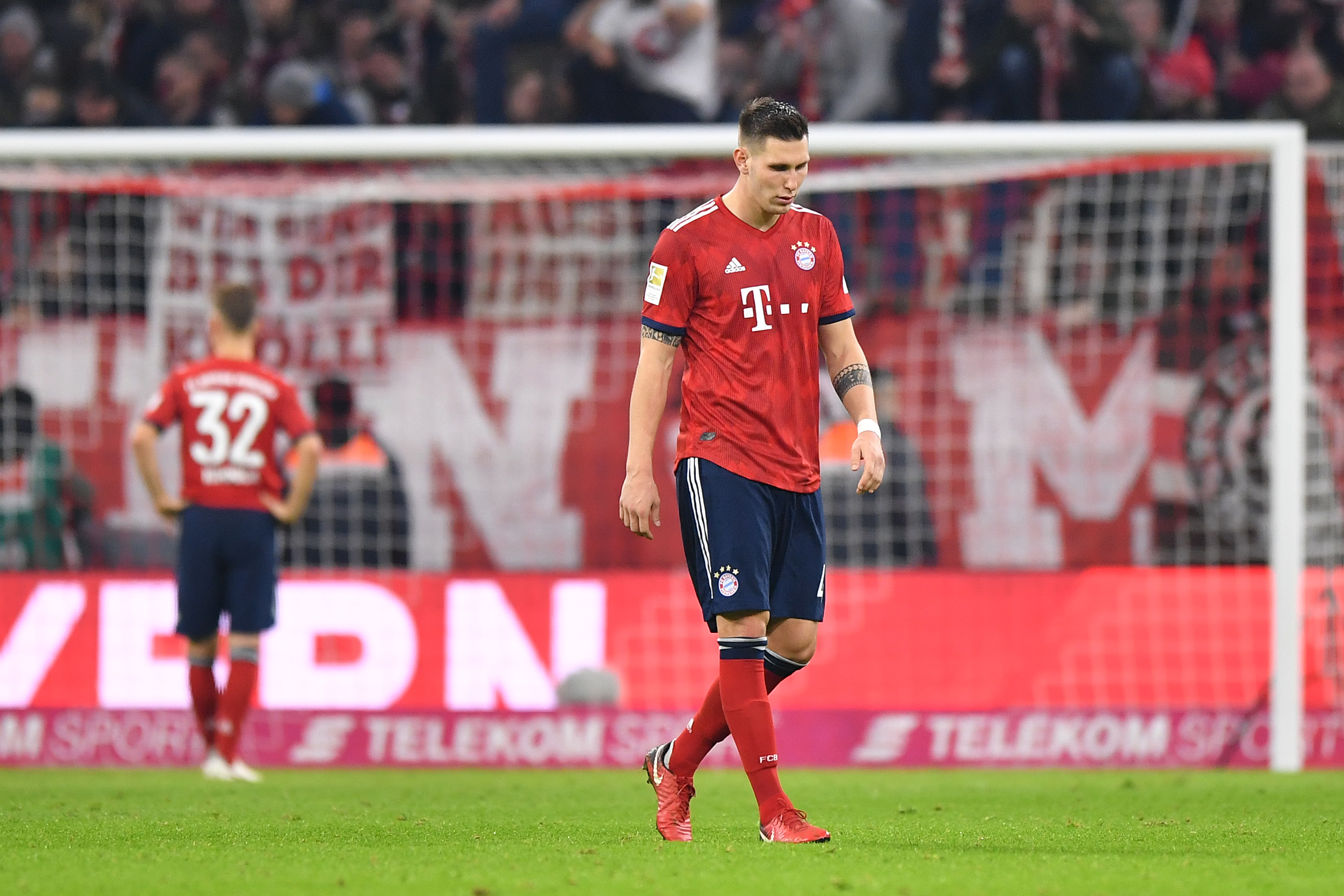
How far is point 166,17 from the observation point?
12.8 meters

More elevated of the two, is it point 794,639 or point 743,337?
point 743,337

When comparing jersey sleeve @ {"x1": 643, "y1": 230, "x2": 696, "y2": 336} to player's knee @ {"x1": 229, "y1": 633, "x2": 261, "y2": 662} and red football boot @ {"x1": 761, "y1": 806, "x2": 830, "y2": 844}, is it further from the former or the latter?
player's knee @ {"x1": 229, "y1": 633, "x2": 261, "y2": 662}

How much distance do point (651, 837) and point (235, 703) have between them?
125 inches

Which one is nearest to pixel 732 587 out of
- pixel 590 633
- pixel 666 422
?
pixel 590 633

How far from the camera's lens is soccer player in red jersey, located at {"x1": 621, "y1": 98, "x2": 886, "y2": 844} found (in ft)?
16.6

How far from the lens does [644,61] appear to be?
38.9 feet

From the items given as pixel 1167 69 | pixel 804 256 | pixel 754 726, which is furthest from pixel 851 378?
pixel 1167 69

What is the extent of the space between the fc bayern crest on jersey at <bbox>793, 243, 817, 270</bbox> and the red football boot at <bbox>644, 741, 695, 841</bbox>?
1.38 meters

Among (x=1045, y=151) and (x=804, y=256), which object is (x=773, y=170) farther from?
(x=1045, y=151)

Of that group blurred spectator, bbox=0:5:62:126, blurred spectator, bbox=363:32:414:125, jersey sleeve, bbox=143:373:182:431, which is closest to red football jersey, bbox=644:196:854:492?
jersey sleeve, bbox=143:373:182:431

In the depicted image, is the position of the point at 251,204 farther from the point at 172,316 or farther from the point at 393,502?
the point at 393,502

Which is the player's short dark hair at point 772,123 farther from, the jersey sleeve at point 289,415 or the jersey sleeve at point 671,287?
the jersey sleeve at point 289,415

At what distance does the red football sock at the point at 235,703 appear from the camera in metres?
8.05

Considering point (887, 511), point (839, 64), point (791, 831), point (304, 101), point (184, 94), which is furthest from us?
point (184, 94)
